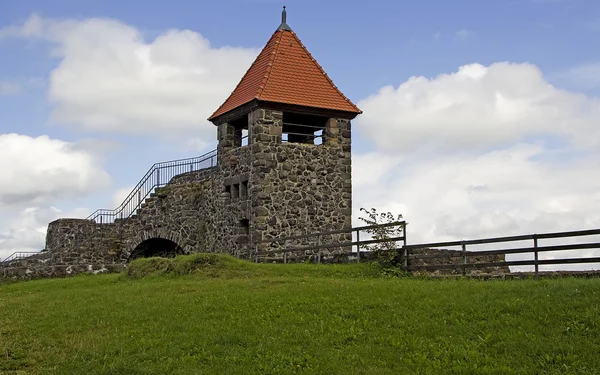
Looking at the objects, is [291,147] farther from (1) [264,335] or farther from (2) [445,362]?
(2) [445,362]

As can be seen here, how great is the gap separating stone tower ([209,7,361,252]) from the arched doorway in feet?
21.9

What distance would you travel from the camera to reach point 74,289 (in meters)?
20.0

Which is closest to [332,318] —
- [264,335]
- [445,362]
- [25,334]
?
[264,335]

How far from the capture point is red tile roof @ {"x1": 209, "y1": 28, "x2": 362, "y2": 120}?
86.4ft

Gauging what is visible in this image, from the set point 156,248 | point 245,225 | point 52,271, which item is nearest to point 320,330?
point 245,225

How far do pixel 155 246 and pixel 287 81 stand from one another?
11.7 metres

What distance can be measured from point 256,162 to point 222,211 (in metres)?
3.35

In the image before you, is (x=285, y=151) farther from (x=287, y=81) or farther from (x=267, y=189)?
(x=287, y=81)

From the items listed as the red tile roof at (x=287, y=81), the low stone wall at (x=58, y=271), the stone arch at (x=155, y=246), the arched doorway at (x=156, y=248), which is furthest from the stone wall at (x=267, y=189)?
the low stone wall at (x=58, y=271)

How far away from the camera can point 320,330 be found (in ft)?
39.5

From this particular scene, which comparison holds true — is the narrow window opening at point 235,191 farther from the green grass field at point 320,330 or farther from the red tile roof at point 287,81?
the green grass field at point 320,330

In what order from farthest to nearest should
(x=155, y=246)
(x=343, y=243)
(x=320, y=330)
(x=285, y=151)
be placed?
(x=155, y=246) < (x=285, y=151) < (x=343, y=243) < (x=320, y=330)

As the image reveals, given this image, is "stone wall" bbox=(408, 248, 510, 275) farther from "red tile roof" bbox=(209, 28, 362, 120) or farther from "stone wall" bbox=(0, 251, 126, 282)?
"stone wall" bbox=(0, 251, 126, 282)

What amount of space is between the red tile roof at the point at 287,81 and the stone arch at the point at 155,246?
259 inches
